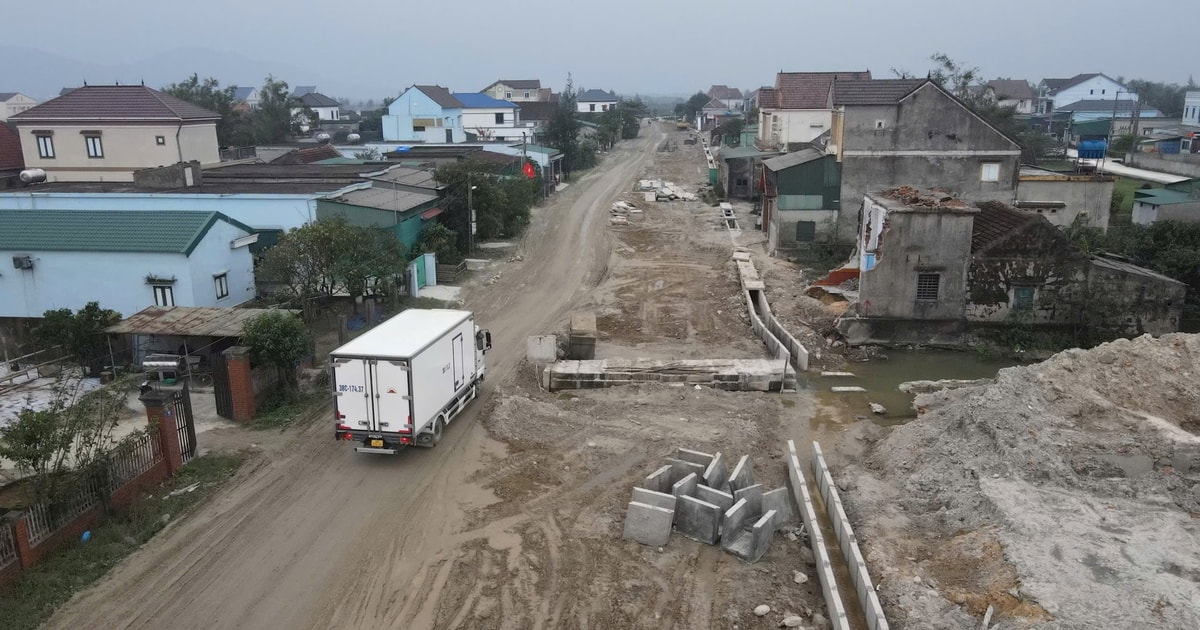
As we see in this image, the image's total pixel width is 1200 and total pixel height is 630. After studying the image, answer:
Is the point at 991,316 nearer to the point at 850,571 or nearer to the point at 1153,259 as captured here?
the point at 1153,259

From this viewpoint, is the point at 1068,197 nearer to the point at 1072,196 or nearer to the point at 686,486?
the point at 1072,196

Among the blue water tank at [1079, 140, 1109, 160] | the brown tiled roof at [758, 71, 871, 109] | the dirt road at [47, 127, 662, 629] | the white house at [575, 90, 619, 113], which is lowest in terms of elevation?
the dirt road at [47, 127, 662, 629]

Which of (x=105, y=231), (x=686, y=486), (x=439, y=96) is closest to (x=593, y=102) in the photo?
(x=439, y=96)

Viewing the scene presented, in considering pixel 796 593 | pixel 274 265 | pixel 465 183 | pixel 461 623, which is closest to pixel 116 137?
pixel 465 183

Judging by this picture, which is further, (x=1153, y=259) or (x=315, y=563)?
(x=1153, y=259)

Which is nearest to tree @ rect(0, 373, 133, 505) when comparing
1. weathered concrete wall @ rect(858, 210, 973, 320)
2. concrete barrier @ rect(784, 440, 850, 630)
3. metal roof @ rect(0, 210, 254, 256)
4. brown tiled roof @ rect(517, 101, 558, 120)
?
metal roof @ rect(0, 210, 254, 256)

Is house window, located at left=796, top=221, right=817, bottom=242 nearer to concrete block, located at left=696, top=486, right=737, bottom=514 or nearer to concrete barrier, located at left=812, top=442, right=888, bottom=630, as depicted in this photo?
concrete barrier, located at left=812, top=442, right=888, bottom=630

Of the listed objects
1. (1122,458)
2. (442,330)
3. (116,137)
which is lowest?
(1122,458)
